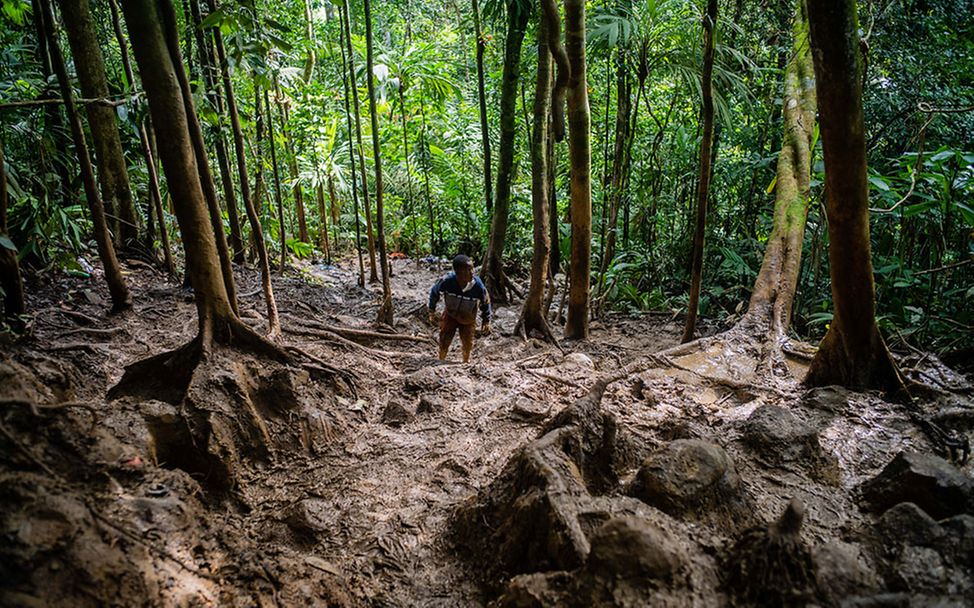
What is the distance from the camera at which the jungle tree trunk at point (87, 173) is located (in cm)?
426

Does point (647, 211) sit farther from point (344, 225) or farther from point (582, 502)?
point (344, 225)

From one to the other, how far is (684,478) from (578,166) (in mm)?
4444

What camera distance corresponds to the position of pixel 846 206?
11.5 ft

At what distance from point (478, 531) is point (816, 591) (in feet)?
4.73

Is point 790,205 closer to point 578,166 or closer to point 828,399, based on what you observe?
point 578,166

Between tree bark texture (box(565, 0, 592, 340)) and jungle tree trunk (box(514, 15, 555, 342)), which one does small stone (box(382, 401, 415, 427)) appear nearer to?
jungle tree trunk (box(514, 15, 555, 342))

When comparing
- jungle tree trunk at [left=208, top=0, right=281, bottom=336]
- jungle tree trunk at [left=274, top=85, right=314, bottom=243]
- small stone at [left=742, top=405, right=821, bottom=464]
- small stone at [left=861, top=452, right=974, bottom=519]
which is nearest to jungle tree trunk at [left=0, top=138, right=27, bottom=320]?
jungle tree trunk at [left=208, top=0, right=281, bottom=336]

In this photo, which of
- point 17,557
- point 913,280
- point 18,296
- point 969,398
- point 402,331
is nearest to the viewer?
point 17,557

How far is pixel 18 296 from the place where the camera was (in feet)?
12.5

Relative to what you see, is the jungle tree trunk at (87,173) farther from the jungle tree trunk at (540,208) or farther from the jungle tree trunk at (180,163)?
the jungle tree trunk at (540,208)

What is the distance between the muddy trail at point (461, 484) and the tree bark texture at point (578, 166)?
5.46ft

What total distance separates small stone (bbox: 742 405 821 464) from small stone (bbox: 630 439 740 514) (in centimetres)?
73

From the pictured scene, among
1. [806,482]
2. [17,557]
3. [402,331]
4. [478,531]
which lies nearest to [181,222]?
[17,557]

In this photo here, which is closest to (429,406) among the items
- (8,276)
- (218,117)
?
(8,276)
